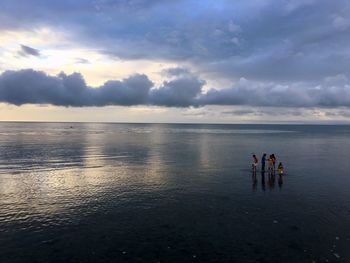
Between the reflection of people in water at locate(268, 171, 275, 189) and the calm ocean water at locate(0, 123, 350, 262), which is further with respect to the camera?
the reflection of people in water at locate(268, 171, 275, 189)

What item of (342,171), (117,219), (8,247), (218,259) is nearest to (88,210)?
(117,219)

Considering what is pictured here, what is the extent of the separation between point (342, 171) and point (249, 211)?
1322 inches

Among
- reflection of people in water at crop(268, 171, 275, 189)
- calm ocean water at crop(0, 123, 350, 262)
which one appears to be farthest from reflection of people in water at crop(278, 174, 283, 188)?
reflection of people in water at crop(268, 171, 275, 189)

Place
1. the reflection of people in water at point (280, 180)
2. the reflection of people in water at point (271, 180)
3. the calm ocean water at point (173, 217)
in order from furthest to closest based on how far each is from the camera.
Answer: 1. the reflection of people in water at point (280, 180)
2. the reflection of people in water at point (271, 180)
3. the calm ocean water at point (173, 217)

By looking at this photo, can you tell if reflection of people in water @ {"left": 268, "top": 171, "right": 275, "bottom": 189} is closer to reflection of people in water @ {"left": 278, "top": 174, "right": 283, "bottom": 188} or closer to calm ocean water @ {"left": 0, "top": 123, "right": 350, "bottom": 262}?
calm ocean water @ {"left": 0, "top": 123, "right": 350, "bottom": 262}

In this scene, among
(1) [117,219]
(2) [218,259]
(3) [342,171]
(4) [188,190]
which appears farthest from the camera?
(3) [342,171]

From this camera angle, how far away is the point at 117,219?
1161 inches

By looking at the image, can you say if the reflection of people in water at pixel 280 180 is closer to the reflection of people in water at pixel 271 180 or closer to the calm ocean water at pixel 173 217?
the calm ocean water at pixel 173 217

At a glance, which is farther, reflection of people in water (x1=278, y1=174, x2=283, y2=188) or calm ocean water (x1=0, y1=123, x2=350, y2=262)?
reflection of people in water (x1=278, y1=174, x2=283, y2=188)

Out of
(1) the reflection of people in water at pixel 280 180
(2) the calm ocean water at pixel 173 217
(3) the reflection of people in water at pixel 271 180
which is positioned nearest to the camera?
(2) the calm ocean water at pixel 173 217

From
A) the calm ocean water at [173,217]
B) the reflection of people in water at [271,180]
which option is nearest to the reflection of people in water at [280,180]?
the calm ocean water at [173,217]

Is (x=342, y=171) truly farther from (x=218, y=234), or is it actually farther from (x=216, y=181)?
(x=218, y=234)

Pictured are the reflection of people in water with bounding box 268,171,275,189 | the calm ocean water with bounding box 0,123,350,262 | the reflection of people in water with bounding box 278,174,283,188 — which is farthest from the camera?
the reflection of people in water with bounding box 278,174,283,188

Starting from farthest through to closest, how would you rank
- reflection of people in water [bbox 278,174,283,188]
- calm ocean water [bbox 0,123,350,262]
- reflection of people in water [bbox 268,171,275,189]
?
reflection of people in water [bbox 278,174,283,188] → reflection of people in water [bbox 268,171,275,189] → calm ocean water [bbox 0,123,350,262]
